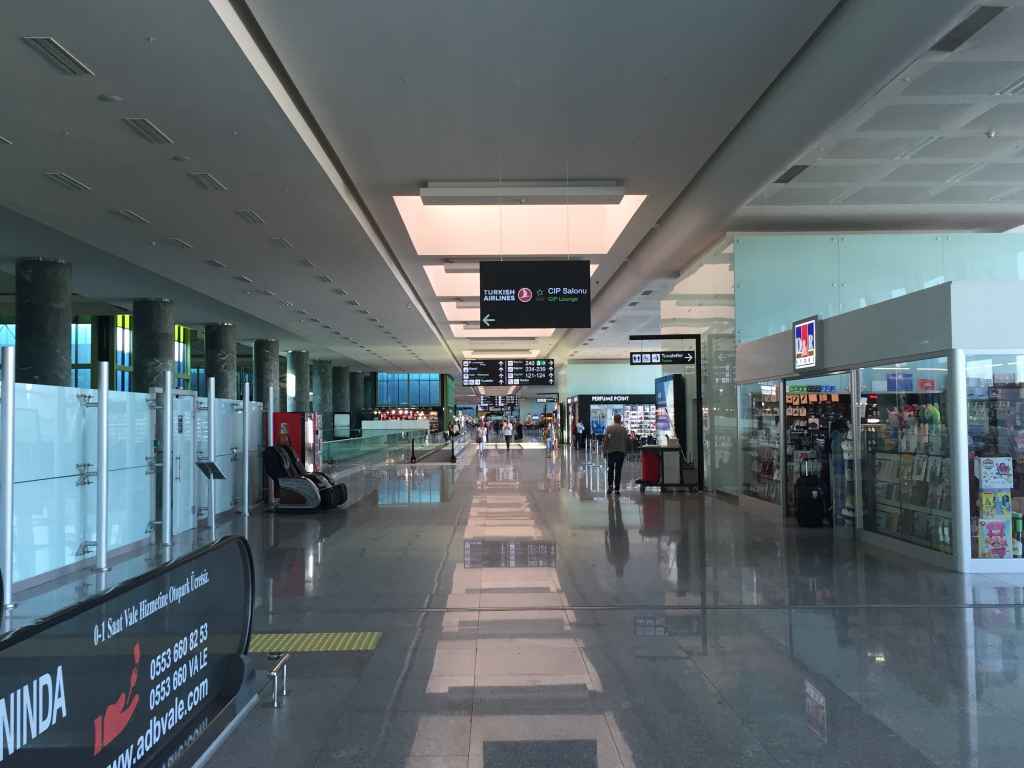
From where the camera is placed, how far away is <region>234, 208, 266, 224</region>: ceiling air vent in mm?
11875

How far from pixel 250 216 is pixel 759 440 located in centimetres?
A: 914

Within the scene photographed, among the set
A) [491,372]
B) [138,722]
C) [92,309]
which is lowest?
[138,722]

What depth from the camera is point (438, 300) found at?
2192 cm

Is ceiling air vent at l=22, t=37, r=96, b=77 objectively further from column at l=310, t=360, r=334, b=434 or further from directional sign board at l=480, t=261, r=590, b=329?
column at l=310, t=360, r=334, b=434

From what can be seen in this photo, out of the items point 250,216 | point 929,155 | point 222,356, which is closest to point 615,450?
point 929,155

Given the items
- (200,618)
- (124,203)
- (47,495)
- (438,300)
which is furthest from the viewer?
(438,300)

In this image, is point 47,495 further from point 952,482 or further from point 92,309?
point 92,309

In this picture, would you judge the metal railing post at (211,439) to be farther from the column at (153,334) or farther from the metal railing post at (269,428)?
the column at (153,334)

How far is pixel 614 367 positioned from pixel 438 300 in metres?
23.6

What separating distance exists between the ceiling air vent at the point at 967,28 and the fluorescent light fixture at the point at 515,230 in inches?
292

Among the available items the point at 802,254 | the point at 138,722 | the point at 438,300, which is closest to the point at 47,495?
the point at 138,722

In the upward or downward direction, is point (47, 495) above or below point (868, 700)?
above

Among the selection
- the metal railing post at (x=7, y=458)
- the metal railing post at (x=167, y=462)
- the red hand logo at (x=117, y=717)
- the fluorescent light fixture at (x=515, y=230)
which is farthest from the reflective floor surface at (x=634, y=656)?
the fluorescent light fixture at (x=515, y=230)

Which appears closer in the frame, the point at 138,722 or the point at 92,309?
the point at 138,722
